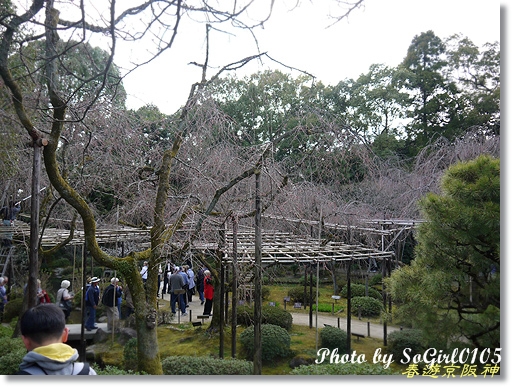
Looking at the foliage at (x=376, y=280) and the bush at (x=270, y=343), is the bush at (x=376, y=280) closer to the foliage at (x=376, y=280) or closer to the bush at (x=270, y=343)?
the foliage at (x=376, y=280)

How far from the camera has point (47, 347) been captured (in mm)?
1595

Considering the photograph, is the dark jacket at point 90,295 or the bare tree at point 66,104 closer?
the bare tree at point 66,104

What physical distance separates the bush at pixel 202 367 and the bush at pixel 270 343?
2.24 feet

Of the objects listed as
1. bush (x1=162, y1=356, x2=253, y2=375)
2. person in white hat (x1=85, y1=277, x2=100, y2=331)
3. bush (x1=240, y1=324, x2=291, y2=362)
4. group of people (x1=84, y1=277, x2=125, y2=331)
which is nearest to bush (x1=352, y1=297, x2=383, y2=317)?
bush (x1=240, y1=324, x2=291, y2=362)

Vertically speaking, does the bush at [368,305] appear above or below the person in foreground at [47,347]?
below

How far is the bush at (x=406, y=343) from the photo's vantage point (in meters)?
3.69

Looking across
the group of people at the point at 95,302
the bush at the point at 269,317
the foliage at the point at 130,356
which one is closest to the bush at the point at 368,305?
the bush at the point at 269,317

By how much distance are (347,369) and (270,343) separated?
1705mm

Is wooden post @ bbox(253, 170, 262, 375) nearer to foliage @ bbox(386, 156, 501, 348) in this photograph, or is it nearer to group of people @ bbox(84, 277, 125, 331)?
foliage @ bbox(386, 156, 501, 348)

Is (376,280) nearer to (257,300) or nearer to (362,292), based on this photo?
(362,292)

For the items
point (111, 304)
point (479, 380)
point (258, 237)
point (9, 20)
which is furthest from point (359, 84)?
point (111, 304)

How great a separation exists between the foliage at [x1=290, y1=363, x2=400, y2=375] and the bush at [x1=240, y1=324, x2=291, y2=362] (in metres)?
1.41

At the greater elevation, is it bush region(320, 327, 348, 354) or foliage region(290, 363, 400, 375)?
foliage region(290, 363, 400, 375)

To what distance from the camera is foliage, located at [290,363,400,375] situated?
11.5 feet
